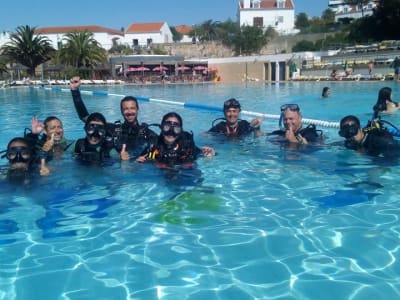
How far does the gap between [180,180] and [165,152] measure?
0.52m

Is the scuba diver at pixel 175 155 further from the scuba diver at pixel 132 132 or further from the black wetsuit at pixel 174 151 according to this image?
the scuba diver at pixel 132 132

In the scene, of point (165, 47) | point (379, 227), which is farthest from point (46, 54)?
point (379, 227)

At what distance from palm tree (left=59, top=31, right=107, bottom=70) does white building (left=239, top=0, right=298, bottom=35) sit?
34.4 metres

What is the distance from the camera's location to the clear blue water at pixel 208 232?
109 inches

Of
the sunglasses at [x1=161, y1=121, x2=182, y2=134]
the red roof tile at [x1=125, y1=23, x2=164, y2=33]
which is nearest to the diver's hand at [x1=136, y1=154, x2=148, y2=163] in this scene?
the sunglasses at [x1=161, y1=121, x2=182, y2=134]

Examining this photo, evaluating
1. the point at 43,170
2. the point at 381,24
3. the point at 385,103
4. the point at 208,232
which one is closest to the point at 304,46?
the point at 381,24

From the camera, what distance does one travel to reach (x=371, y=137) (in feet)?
19.1

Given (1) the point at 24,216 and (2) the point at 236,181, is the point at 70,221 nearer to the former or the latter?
(1) the point at 24,216

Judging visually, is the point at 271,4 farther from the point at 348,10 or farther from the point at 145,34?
the point at 145,34

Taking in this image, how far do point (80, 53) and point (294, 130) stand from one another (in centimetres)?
4260

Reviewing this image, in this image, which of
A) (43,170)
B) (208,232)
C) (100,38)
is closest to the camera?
(208,232)

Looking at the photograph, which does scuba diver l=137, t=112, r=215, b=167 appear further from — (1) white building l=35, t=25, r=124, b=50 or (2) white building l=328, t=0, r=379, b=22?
(1) white building l=35, t=25, r=124, b=50

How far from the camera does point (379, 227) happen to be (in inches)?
141

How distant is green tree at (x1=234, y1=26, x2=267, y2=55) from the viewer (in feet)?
195
